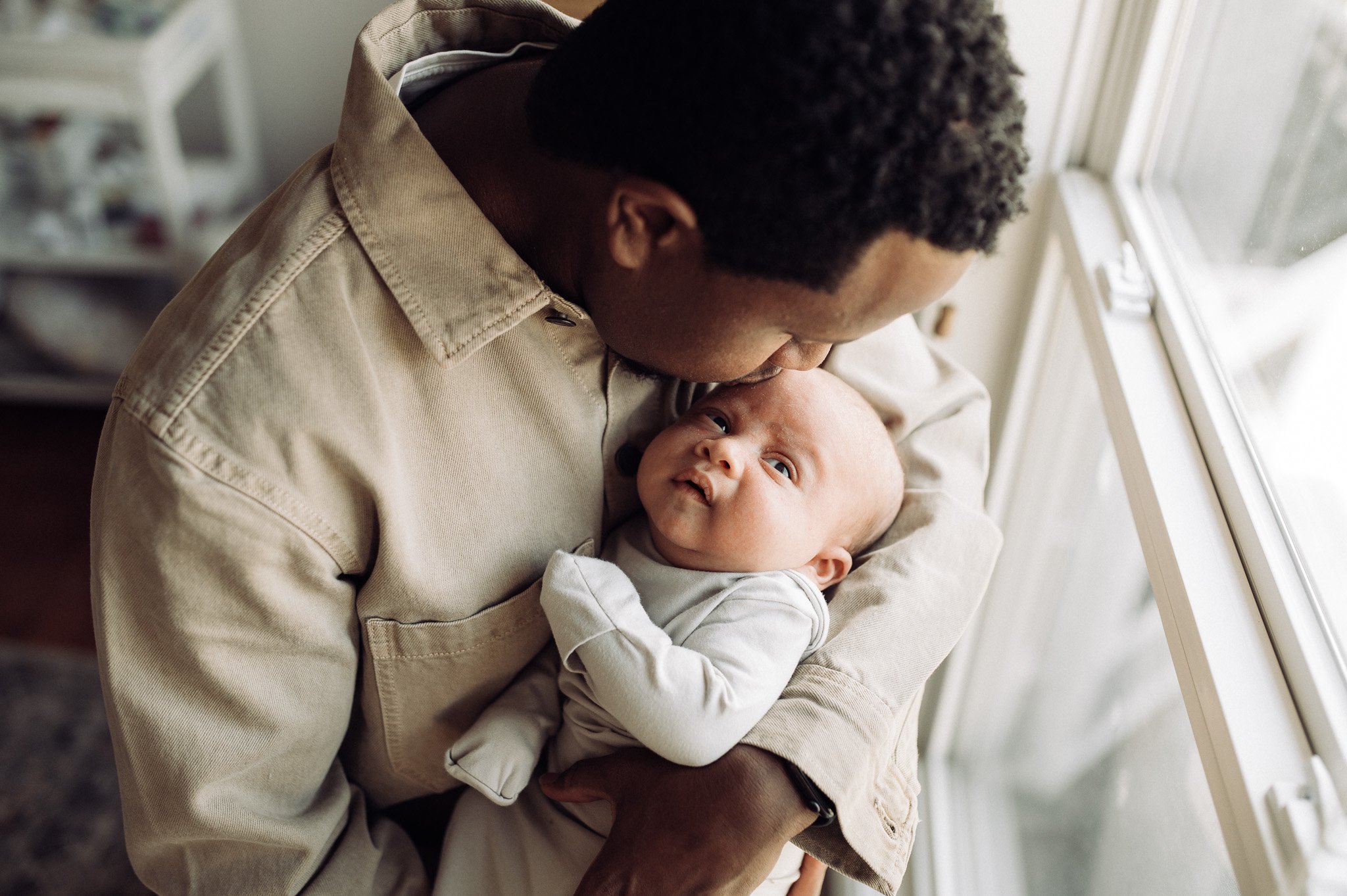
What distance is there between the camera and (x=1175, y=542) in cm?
88

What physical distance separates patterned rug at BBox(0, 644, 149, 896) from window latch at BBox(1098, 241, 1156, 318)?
5.28 feet

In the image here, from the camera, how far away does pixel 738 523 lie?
38.7 inches

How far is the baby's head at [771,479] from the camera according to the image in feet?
3.23

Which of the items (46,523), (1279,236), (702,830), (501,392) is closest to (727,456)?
(501,392)

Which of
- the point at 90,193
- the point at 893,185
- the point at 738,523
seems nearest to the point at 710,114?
the point at 893,185

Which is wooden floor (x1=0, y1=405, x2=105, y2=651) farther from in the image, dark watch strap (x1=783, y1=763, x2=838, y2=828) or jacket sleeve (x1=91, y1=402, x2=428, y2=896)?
dark watch strap (x1=783, y1=763, x2=838, y2=828)

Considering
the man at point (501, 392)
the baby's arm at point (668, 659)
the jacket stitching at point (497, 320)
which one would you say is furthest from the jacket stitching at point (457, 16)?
the baby's arm at point (668, 659)

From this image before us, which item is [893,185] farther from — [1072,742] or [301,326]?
[1072,742]

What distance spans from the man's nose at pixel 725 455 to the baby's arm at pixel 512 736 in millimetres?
271

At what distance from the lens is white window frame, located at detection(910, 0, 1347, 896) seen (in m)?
0.70

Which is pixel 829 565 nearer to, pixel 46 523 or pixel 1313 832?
pixel 1313 832

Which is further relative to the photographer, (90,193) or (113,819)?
(90,193)

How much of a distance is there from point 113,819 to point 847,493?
4.62 feet

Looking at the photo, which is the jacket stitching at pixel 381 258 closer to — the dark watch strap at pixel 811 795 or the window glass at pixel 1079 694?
the dark watch strap at pixel 811 795
